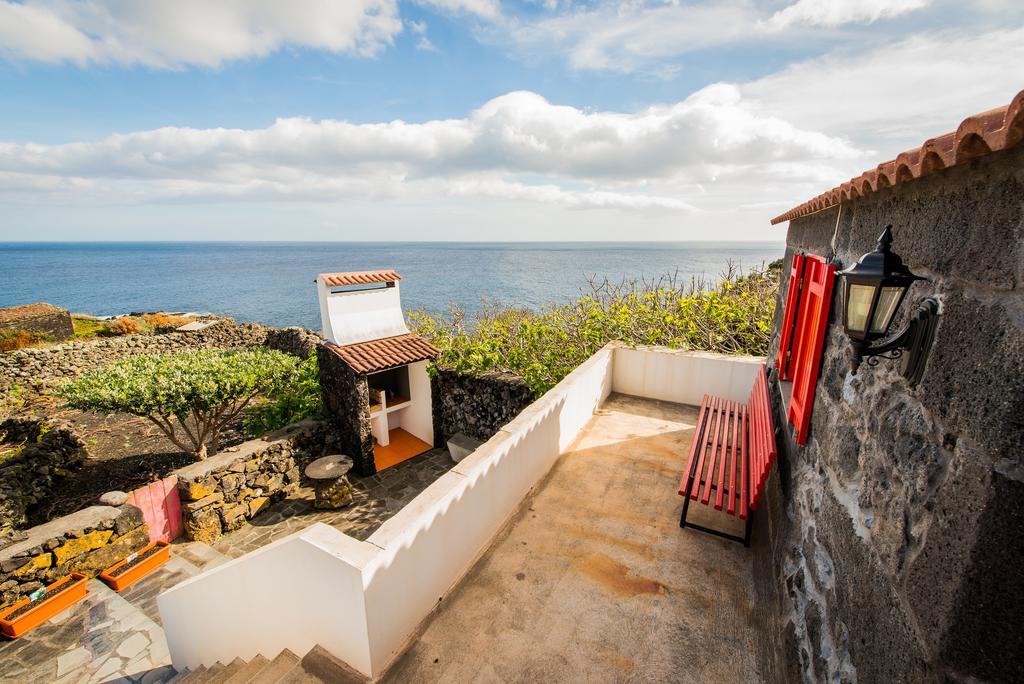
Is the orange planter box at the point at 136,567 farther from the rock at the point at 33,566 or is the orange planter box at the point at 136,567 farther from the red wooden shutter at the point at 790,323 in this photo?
the red wooden shutter at the point at 790,323

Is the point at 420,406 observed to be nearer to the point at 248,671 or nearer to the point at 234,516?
the point at 234,516

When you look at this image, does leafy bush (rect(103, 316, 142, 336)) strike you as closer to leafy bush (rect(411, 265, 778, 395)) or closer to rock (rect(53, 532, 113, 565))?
rock (rect(53, 532, 113, 565))

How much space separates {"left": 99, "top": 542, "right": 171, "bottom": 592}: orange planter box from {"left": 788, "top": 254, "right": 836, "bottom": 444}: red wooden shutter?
8.38 m

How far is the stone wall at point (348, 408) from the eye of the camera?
332 inches

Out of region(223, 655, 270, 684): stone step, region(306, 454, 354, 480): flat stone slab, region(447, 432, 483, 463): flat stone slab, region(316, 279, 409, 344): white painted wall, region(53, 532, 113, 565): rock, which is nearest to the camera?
region(223, 655, 270, 684): stone step

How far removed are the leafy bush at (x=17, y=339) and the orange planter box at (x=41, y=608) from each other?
62.1ft

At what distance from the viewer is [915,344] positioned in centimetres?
151

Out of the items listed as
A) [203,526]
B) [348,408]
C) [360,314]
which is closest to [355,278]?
[360,314]

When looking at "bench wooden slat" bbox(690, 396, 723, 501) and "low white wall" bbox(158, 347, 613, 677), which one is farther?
"bench wooden slat" bbox(690, 396, 723, 501)

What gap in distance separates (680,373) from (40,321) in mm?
27378

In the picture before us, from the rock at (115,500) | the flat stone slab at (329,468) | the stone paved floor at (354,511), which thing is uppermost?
the rock at (115,500)

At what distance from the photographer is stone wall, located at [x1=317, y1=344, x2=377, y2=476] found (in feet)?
27.7

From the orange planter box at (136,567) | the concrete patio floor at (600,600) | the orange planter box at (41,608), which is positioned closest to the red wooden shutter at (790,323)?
the concrete patio floor at (600,600)

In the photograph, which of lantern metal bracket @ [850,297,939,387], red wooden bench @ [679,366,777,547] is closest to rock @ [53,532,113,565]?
red wooden bench @ [679,366,777,547]
